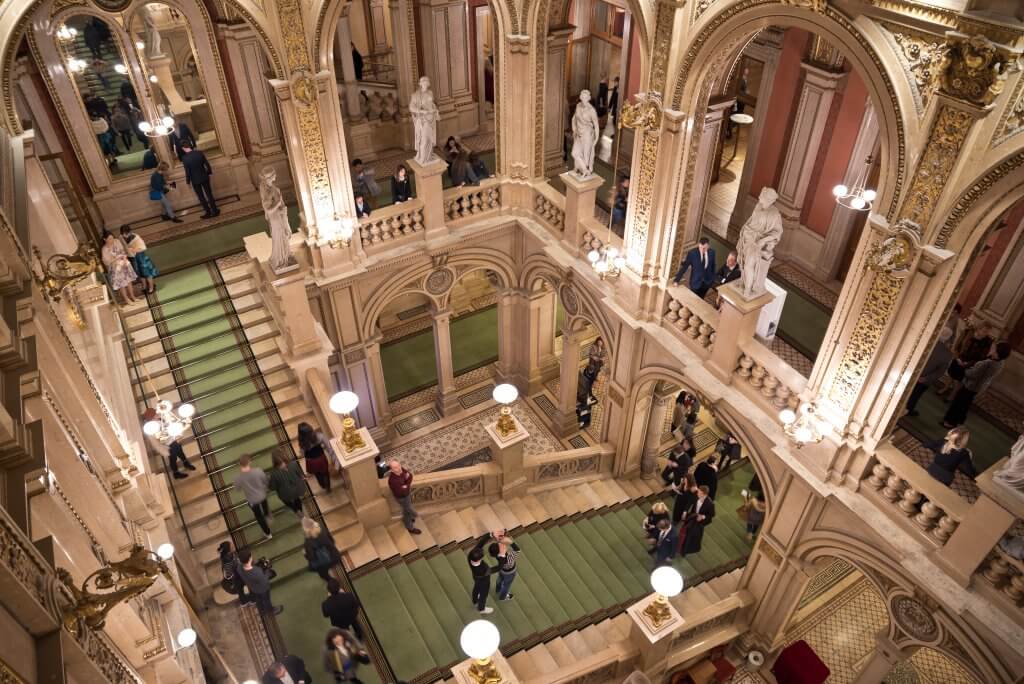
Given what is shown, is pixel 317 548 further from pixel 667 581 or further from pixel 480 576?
pixel 667 581

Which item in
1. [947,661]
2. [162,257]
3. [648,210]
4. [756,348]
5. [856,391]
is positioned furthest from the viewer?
[162,257]

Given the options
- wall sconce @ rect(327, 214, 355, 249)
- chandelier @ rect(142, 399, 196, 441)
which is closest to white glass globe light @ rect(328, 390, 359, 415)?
chandelier @ rect(142, 399, 196, 441)

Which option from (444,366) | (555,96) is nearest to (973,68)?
(555,96)

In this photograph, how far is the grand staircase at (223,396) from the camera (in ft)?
31.3

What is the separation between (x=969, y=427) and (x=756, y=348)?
3721mm

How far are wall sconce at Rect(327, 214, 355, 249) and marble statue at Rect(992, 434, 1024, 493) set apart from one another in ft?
26.8

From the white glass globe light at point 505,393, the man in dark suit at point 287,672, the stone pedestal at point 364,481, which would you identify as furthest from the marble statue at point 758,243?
the man in dark suit at point 287,672

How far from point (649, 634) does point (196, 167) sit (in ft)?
31.8

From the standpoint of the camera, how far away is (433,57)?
1401cm

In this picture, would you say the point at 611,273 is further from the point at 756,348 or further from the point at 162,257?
the point at 162,257

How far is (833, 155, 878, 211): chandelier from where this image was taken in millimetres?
9961

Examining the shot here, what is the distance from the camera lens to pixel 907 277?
22.0 ft

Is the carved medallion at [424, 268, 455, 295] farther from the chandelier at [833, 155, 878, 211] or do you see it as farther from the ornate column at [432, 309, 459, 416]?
the chandelier at [833, 155, 878, 211]

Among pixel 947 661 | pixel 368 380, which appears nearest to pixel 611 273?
pixel 368 380
